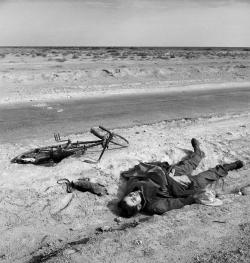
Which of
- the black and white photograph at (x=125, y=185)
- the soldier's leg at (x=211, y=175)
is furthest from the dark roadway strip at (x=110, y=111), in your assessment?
the soldier's leg at (x=211, y=175)

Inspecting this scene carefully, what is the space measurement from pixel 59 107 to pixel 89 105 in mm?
1065

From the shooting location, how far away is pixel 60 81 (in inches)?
806

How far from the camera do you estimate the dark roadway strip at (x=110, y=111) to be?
35.6ft

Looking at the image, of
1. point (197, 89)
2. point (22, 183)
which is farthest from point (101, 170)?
point (197, 89)

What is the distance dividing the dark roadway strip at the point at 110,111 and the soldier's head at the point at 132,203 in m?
4.47

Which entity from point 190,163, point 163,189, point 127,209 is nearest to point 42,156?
point 127,209

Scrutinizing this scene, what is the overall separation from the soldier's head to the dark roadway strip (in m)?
4.47

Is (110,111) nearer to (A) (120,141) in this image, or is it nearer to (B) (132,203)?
(A) (120,141)

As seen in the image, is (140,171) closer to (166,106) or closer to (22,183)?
(22,183)

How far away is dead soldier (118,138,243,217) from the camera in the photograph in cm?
621

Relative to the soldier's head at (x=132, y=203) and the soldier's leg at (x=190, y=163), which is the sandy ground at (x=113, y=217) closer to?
the soldier's head at (x=132, y=203)

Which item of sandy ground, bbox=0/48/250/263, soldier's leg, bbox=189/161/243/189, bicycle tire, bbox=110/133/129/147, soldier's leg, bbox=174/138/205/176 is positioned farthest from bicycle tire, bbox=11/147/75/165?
soldier's leg, bbox=189/161/243/189

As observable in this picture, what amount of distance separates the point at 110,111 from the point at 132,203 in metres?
7.34

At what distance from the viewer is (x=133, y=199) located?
609cm
